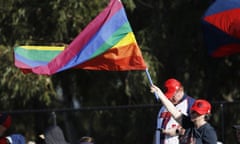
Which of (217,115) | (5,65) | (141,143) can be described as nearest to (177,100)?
(217,115)

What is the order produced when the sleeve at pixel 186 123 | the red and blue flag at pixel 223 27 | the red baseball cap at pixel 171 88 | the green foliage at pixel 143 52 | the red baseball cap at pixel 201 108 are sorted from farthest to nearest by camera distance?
the green foliage at pixel 143 52 < the red and blue flag at pixel 223 27 < the red baseball cap at pixel 171 88 < the sleeve at pixel 186 123 < the red baseball cap at pixel 201 108

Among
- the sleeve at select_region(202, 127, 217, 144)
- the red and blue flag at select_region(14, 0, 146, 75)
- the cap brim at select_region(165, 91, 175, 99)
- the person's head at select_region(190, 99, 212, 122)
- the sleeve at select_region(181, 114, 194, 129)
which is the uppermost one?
the red and blue flag at select_region(14, 0, 146, 75)

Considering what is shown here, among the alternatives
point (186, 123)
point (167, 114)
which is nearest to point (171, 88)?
point (167, 114)

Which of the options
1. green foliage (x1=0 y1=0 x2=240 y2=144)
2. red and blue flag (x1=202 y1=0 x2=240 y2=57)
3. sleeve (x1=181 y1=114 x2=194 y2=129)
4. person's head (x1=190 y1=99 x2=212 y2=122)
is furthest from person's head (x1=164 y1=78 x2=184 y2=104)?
green foliage (x1=0 y1=0 x2=240 y2=144)

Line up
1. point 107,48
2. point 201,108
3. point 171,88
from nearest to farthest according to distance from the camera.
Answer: point 201,108 → point 171,88 → point 107,48

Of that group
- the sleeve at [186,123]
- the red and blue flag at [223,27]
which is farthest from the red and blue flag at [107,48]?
the red and blue flag at [223,27]

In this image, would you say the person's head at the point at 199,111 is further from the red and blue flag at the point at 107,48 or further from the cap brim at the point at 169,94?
the red and blue flag at the point at 107,48

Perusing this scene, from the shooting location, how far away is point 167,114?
977 cm

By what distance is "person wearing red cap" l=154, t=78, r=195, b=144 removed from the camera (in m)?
9.46

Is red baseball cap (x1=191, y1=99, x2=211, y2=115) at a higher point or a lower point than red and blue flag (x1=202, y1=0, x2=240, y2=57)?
lower

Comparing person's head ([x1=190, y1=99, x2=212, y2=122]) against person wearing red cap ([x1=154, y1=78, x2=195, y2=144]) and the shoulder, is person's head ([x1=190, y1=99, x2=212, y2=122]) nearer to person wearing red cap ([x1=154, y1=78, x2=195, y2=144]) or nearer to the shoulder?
the shoulder

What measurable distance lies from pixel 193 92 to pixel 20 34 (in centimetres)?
304

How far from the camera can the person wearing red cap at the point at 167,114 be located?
9461 millimetres

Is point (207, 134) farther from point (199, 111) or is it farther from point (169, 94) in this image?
point (169, 94)
